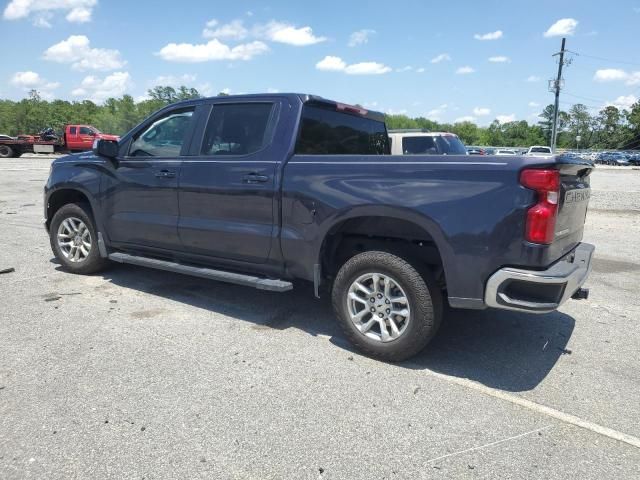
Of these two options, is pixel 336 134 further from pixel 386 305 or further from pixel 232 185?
pixel 386 305

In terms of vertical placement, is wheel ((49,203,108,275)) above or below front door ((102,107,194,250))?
below

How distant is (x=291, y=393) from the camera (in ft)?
10.5

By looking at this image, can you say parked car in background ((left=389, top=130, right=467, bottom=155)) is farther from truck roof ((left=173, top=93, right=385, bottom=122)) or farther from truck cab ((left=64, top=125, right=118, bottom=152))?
truck cab ((left=64, top=125, right=118, bottom=152))

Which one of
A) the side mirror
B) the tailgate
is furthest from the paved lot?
the side mirror

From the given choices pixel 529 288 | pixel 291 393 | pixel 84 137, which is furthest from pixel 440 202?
pixel 84 137

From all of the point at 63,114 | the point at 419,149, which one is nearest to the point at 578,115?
the point at 63,114

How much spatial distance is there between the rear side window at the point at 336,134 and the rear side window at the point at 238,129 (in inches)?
12.7

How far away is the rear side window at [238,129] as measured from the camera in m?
4.32

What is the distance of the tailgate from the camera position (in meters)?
3.25

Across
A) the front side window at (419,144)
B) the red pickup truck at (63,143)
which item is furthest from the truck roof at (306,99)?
the red pickup truck at (63,143)

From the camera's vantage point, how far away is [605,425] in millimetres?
2867

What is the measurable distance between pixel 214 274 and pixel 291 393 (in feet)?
5.40

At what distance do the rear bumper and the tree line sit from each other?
58.4 m

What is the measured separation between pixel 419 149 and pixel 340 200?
337 inches
